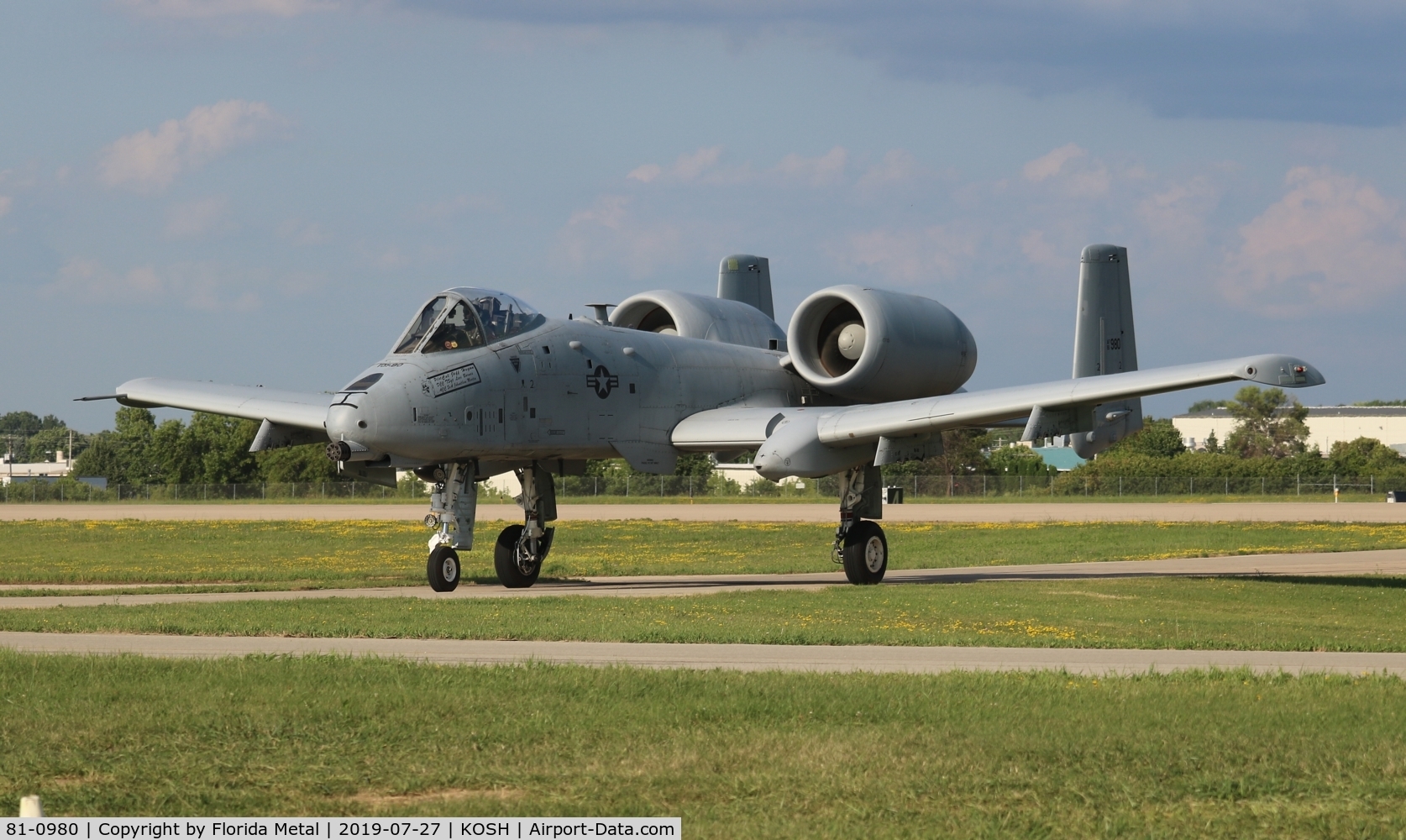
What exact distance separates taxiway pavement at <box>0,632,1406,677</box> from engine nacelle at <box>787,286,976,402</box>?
477 inches

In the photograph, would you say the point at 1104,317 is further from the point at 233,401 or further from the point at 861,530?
the point at 233,401

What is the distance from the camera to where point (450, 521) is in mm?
23453

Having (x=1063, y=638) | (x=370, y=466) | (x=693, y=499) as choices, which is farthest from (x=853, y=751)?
(x=693, y=499)

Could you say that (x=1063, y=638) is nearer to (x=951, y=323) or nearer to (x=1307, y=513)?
(x=951, y=323)

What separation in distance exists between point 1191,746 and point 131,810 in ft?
18.8

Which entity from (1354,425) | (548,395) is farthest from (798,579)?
(1354,425)

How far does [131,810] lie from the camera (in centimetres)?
780

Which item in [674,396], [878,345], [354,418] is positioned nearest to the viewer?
[354,418]

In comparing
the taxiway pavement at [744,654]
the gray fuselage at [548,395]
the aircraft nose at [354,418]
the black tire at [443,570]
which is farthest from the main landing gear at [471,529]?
the taxiway pavement at [744,654]

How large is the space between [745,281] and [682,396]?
30.9 feet

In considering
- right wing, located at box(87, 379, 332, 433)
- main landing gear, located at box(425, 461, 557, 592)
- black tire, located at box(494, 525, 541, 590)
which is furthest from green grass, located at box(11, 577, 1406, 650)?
right wing, located at box(87, 379, 332, 433)

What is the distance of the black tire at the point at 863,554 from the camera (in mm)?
25500

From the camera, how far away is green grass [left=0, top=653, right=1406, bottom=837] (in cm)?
783
